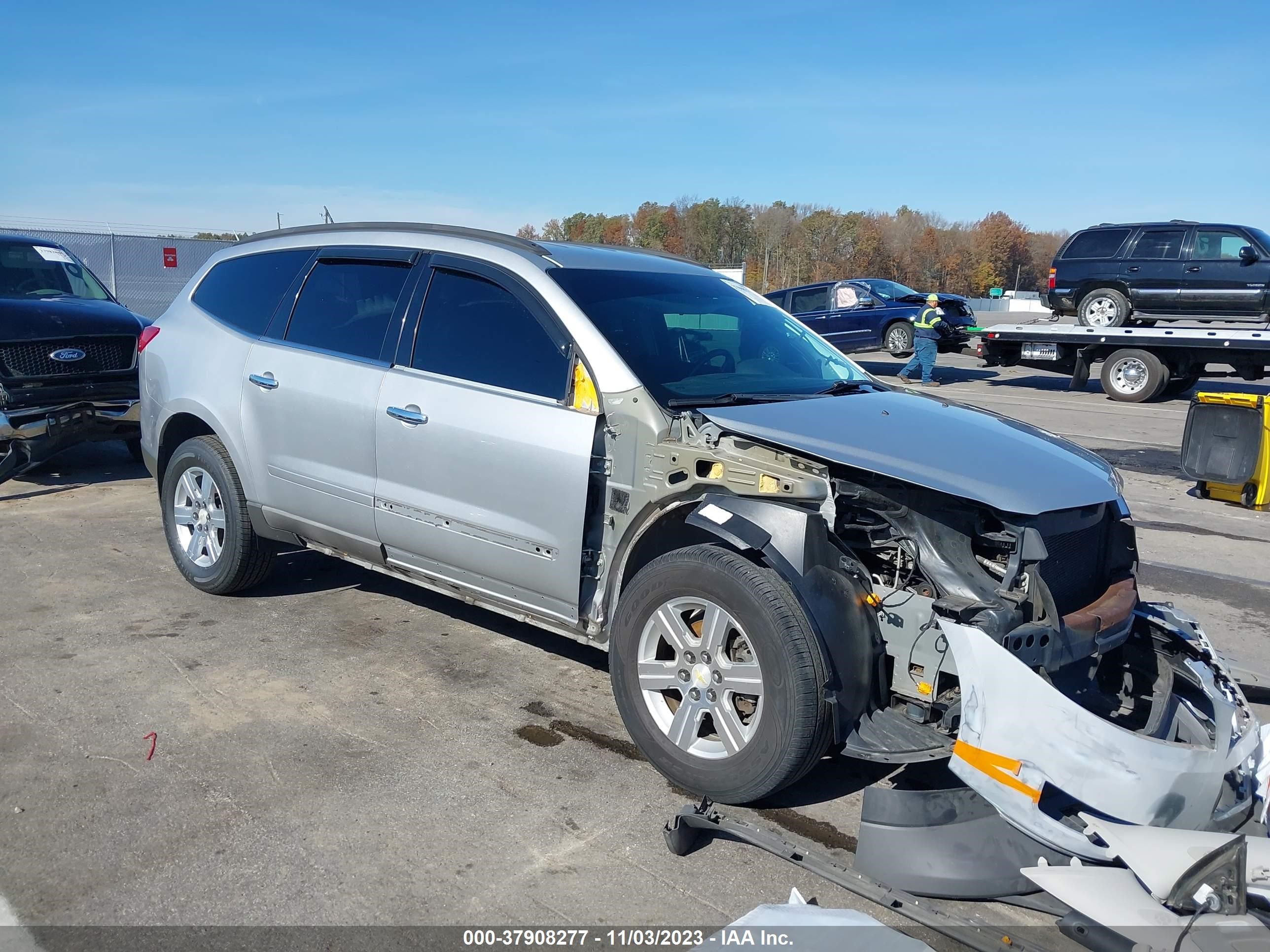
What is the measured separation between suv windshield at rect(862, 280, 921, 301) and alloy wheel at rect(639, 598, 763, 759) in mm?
18428

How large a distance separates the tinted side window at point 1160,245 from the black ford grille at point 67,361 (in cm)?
1554

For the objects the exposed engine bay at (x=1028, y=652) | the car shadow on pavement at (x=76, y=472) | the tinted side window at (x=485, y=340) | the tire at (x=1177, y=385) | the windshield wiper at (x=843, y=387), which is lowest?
the car shadow on pavement at (x=76, y=472)

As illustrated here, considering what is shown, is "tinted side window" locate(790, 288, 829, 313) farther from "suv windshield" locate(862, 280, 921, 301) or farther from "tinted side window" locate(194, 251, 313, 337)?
"tinted side window" locate(194, 251, 313, 337)

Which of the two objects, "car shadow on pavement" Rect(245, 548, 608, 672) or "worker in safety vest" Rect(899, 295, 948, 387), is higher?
"worker in safety vest" Rect(899, 295, 948, 387)

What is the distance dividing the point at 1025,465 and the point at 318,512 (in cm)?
318

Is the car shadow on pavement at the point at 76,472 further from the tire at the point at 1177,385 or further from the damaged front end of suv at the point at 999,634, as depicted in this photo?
the tire at the point at 1177,385

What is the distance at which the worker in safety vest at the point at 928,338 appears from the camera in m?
17.7

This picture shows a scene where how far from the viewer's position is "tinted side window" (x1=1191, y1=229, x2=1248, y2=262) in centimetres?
1619

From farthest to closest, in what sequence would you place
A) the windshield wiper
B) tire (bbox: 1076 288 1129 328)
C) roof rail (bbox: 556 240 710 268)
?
tire (bbox: 1076 288 1129 328) → roof rail (bbox: 556 240 710 268) → the windshield wiper

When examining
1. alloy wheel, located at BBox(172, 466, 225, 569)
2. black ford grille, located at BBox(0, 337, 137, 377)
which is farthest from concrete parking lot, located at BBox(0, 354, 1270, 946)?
black ford grille, located at BBox(0, 337, 137, 377)

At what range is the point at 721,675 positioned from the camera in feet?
11.1

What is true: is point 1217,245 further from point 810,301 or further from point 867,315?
point 810,301

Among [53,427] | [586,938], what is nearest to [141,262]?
[53,427]

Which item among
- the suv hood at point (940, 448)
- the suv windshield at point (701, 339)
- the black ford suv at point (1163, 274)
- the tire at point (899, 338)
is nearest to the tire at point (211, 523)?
the suv windshield at point (701, 339)
